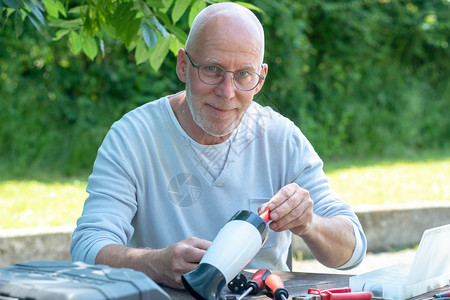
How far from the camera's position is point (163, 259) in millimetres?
1894

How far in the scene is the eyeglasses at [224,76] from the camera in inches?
91.7

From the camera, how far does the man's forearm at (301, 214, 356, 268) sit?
86.4 inches

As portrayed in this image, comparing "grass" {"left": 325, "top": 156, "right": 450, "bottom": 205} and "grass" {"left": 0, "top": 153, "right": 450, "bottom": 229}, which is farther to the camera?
"grass" {"left": 325, "top": 156, "right": 450, "bottom": 205}

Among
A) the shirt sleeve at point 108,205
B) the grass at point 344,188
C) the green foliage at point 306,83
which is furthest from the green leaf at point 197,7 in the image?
the green foliage at point 306,83

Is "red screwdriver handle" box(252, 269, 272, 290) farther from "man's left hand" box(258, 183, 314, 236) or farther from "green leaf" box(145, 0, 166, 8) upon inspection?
"green leaf" box(145, 0, 166, 8)

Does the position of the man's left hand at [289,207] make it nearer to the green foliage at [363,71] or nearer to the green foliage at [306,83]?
the green foliage at [306,83]

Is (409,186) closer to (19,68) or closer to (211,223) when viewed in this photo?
(19,68)

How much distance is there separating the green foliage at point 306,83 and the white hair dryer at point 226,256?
4.99m

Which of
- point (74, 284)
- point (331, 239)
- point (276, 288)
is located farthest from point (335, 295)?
point (74, 284)

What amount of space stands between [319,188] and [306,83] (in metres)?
7.89

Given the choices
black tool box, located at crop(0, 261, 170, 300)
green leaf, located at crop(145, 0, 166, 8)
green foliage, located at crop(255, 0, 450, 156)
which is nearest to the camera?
black tool box, located at crop(0, 261, 170, 300)

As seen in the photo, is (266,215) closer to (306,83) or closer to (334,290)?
(334,290)

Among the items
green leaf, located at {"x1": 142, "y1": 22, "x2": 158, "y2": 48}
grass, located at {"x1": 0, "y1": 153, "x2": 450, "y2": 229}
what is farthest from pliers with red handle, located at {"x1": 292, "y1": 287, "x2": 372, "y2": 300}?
grass, located at {"x1": 0, "y1": 153, "x2": 450, "y2": 229}

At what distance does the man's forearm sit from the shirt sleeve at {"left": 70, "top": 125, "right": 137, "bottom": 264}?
0.60m
